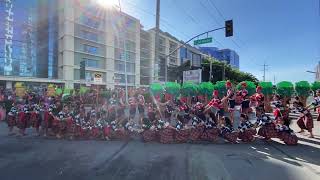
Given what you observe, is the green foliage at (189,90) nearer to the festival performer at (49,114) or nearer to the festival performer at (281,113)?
the festival performer at (281,113)

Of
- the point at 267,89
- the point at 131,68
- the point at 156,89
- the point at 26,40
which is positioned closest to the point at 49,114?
the point at 156,89

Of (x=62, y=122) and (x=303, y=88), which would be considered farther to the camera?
(x=303, y=88)

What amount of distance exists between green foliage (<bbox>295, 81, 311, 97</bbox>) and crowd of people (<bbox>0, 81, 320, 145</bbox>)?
6.56 m

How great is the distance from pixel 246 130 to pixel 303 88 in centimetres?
899

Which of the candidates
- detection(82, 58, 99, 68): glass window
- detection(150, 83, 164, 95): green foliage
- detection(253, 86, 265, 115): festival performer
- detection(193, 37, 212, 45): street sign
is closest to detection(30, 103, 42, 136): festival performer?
detection(253, 86, 265, 115): festival performer

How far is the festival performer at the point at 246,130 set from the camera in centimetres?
927

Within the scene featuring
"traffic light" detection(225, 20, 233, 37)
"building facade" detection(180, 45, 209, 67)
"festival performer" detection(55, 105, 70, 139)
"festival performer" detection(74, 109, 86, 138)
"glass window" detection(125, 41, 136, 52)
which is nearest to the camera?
"festival performer" detection(74, 109, 86, 138)

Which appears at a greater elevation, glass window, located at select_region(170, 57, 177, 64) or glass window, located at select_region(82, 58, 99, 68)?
glass window, located at select_region(170, 57, 177, 64)

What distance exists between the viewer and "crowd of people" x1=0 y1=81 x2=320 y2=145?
368 inches

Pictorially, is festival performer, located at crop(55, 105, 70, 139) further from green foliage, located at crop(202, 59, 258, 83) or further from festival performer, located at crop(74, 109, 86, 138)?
green foliage, located at crop(202, 59, 258, 83)

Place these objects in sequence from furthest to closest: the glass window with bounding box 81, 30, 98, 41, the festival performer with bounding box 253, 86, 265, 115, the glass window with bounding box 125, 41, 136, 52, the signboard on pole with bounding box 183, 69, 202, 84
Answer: the glass window with bounding box 125, 41, 136, 52, the glass window with bounding box 81, 30, 98, 41, the signboard on pole with bounding box 183, 69, 202, 84, the festival performer with bounding box 253, 86, 265, 115

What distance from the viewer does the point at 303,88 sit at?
53.2 ft

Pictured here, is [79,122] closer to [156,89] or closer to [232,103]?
[232,103]

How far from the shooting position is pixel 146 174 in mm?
6145
